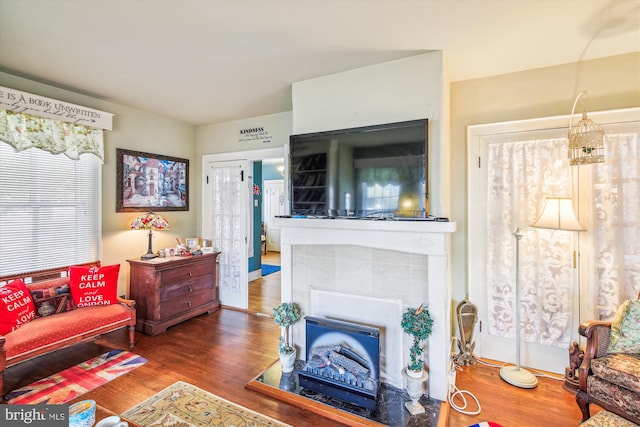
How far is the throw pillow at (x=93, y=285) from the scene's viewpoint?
2.85 m

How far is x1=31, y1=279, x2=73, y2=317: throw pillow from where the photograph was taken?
2613 millimetres

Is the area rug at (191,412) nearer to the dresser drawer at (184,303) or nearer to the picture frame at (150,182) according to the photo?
the dresser drawer at (184,303)

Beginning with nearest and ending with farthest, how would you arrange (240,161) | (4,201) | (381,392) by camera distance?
1. (381,392)
2. (4,201)
3. (240,161)

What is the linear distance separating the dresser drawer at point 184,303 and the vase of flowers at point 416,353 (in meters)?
2.68

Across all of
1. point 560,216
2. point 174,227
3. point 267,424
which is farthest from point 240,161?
point 560,216

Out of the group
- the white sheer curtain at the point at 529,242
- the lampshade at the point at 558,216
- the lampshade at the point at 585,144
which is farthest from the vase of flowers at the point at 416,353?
the lampshade at the point at 585,144

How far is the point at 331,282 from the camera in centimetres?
249

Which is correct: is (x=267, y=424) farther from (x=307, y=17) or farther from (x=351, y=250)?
(x=307, y=17)

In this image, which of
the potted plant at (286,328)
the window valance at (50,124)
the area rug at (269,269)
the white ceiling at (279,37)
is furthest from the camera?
the area rug at (269,269)

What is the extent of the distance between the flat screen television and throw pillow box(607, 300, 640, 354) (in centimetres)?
144

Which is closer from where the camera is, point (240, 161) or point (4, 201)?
point (4, 201)

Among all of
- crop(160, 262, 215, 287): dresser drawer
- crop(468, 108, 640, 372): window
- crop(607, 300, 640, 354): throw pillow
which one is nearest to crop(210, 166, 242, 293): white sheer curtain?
crop(160, 262, 215, 287): dresser drawer

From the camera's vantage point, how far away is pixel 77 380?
239 cm

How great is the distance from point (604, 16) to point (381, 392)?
2.95m
